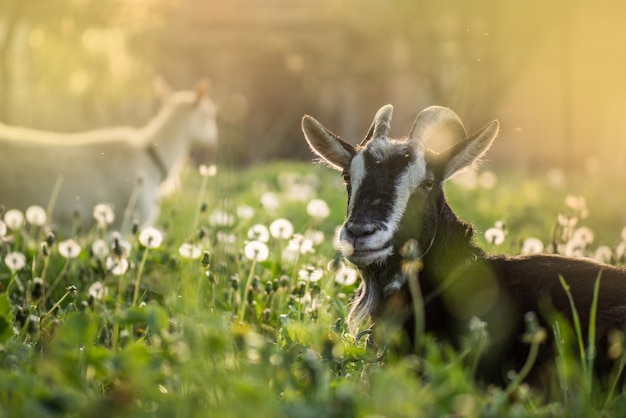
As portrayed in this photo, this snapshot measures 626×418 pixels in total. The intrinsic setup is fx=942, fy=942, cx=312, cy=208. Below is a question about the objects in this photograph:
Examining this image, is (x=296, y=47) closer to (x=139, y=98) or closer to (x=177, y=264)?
(x=139, y=98)

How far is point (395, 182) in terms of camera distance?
172 inches

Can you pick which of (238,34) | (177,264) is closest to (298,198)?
(177,264)

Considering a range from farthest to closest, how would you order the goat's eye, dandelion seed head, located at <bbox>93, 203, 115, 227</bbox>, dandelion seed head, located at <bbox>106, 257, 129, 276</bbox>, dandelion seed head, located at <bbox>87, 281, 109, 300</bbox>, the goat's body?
1. the goat's body
2. dandelion seed head, located at <bbox>93, 203, 115, 227</bbox>
3. dandelion seed head, located at <bbox>106, 257, 129, 276</bbox>
4. dandelion seed head, located at <bbox>87, 281, 109, 300</bbox>
5. the goat's eye

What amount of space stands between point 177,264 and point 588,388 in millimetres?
3096

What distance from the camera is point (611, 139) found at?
29.2 meters

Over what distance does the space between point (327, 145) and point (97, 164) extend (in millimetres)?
5854

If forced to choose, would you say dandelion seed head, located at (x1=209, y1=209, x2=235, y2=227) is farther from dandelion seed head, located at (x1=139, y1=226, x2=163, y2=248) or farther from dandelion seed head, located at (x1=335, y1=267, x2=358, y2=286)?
dandelion seed head, located at (x1=335, y1=267, x2=358, y2=286)

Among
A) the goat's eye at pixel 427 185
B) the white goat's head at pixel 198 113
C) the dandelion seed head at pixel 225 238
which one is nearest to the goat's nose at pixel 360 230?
the goat's eye at pixel 427 185

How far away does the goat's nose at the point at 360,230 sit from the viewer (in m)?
4.12

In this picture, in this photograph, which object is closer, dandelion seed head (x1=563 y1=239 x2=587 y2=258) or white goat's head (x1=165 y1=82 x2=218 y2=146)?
dandelion seed head (x1=563 y1=239 x2=587 y2=258)

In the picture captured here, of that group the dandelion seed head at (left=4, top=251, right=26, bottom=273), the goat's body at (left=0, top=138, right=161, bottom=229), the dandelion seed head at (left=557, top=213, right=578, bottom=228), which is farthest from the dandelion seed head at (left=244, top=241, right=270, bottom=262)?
the goat's body at (left=0, top=138, right=161, bottom=229)

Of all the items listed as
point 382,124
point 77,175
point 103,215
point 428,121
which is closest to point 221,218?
point 103,215

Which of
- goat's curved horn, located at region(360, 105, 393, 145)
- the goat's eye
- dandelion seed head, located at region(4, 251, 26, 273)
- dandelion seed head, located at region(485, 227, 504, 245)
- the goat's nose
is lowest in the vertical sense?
dandelion seed head, located at region(4, 251, 26, 273)

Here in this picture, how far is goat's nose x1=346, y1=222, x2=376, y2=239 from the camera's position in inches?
162
